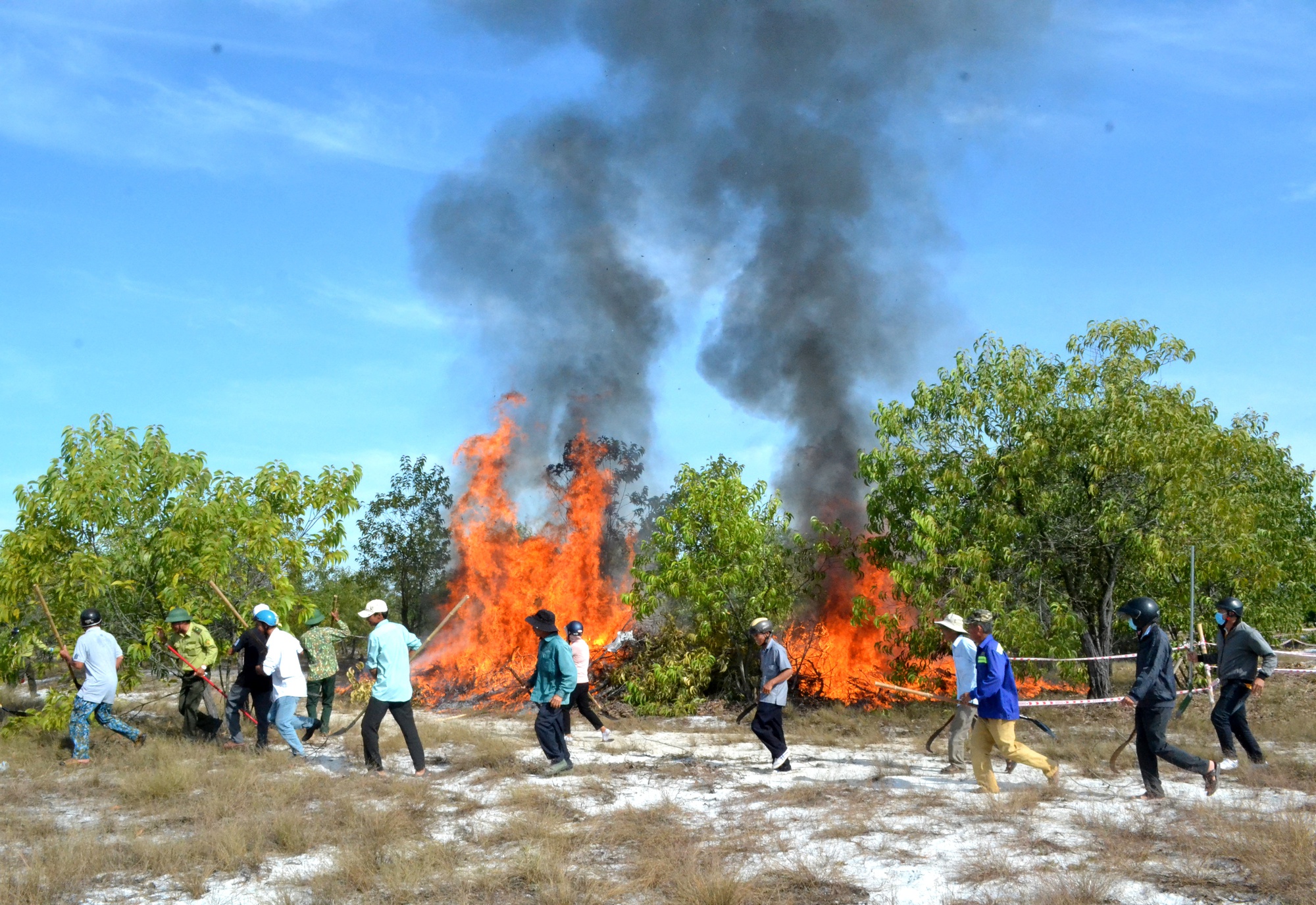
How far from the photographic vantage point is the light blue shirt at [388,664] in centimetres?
967

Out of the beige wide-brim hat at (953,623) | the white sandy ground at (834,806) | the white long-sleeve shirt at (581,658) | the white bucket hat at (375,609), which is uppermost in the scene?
the white bucket hat at (375,609)

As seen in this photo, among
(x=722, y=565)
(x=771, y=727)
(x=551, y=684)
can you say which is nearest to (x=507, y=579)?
(x=722, y=565)

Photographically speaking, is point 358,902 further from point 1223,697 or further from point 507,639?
point 507,639

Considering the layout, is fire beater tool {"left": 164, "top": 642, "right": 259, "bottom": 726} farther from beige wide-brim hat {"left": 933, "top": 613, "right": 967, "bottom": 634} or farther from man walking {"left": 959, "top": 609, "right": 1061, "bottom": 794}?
man walking {"left": 959, "top": 609, "right": 1061, "bottom": 794}

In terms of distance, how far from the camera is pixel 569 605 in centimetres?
2088

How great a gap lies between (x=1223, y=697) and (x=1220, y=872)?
4.07 meters

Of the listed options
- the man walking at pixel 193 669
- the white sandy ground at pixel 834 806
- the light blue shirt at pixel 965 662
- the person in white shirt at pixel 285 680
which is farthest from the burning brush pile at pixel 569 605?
the person in white shirt at pixel 285 680

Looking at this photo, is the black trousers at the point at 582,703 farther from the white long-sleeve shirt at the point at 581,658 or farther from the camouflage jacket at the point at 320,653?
the camouflage jacket at the point at 320,653

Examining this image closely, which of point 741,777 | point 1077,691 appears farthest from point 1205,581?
point 741,777

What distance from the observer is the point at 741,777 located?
9.95 metres

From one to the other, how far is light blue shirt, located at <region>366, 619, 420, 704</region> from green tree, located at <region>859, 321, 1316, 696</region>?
26.2 ft

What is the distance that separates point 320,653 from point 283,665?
5.18 feet

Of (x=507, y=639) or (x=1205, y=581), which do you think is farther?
(x=507, y=639)

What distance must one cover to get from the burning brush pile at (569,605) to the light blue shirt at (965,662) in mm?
5748
